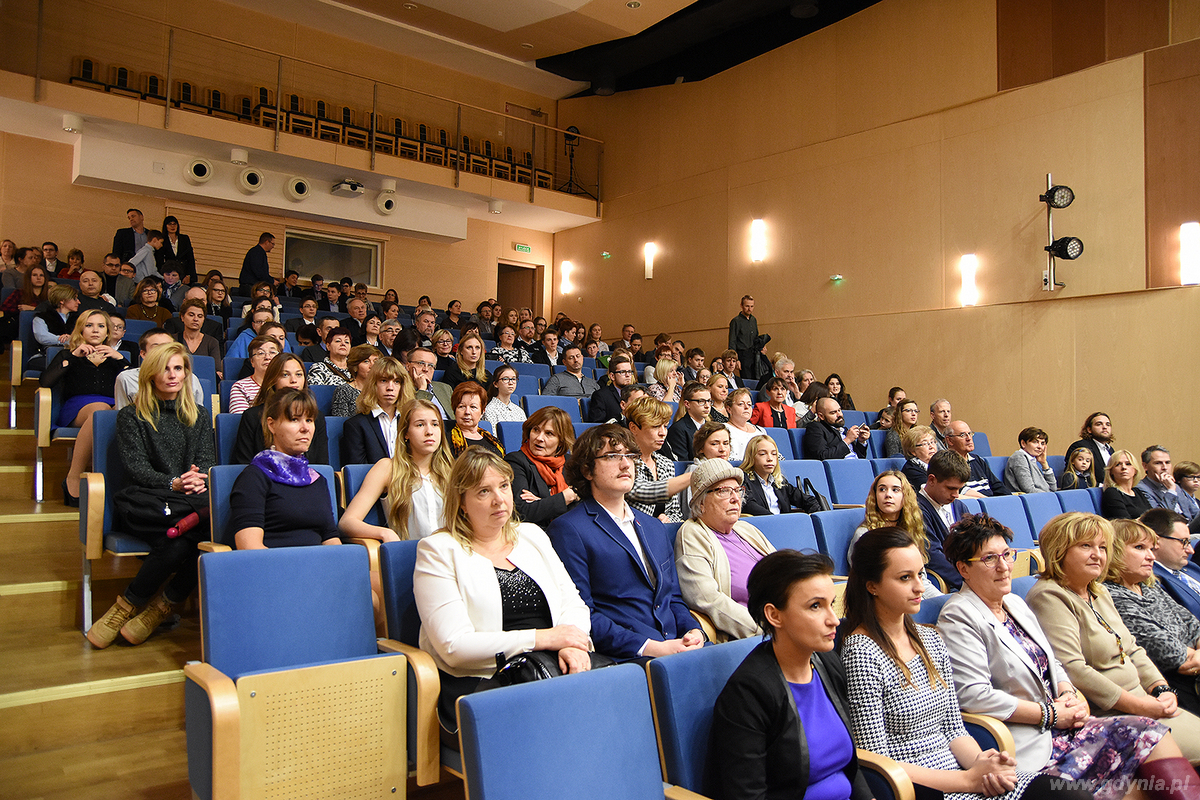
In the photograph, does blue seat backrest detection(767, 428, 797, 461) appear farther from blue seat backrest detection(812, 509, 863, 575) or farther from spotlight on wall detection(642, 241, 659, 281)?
spotlight on wall detection(642, 241, 659, 281)

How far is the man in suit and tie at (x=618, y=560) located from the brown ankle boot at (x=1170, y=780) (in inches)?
39.6

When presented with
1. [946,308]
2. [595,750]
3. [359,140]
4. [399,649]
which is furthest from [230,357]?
[946,308]

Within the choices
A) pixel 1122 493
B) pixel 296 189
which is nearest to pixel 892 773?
pixel 1122 493

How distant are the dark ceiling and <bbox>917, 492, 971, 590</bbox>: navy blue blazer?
6.00 metres

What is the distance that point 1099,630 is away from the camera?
A: 219cm

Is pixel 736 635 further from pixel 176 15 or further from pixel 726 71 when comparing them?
pixel 176 15

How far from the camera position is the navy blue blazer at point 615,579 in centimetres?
201

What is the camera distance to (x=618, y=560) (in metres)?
2.06

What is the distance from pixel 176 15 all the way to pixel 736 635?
9.02 meters

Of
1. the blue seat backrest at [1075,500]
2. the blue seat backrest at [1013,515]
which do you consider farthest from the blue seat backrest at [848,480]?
the blue seat backrest at [1075,500]

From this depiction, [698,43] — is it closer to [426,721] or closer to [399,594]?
[399,594]

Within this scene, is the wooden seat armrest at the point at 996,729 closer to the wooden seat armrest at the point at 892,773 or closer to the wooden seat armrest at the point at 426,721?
the wooden seat armrest at the point at 892,773

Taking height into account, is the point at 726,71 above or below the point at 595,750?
above

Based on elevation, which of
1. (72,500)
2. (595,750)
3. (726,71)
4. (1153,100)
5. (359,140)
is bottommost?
(595,750)
